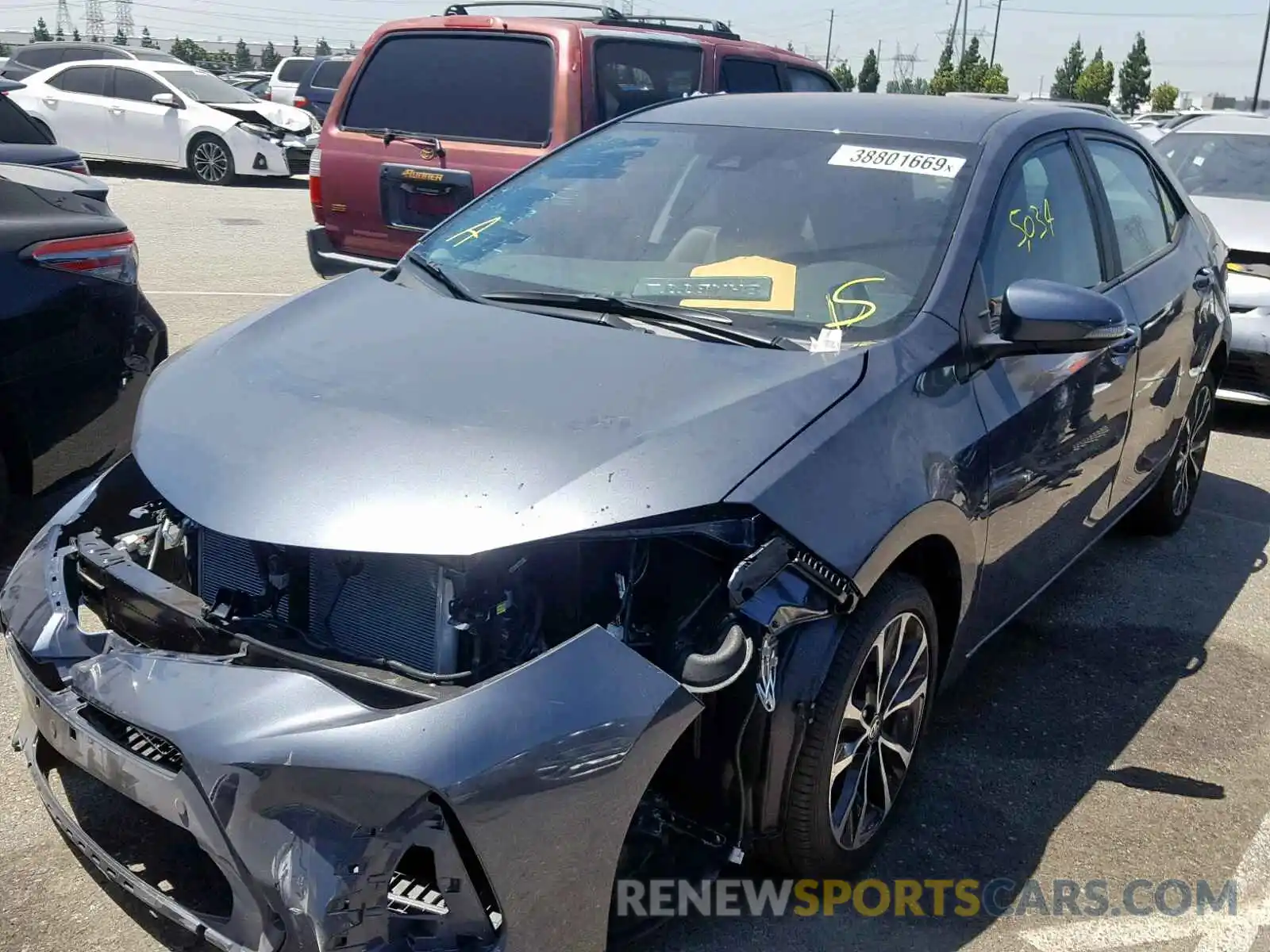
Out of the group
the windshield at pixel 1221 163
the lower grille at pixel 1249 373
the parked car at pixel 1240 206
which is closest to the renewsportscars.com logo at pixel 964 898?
the parked car at pixel 1240 206

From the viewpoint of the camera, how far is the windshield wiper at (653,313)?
116 inches

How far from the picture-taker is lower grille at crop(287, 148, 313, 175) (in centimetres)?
1761

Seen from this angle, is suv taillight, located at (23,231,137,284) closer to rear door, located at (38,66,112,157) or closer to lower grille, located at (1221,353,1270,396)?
lower grille, located at (1221,353,1270,396)

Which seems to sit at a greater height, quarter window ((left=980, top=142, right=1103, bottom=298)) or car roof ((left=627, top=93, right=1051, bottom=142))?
car roof ((left=627, top=93, right=1051, bottom=142))

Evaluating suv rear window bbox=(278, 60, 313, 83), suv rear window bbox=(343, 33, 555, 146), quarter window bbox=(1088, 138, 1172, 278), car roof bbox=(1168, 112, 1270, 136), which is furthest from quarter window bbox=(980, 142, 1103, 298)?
suv rear window bbox=(278, 60, 313, 83)

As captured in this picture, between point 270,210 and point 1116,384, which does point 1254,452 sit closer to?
point 1116,384

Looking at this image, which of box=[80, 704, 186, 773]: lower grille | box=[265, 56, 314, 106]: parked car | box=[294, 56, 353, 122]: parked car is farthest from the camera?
box=[265, 56, 314, 106]: parked car

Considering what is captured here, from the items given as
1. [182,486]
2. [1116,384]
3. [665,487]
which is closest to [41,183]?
[182,486]

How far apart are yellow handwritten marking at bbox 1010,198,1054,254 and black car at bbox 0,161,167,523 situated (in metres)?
3.05

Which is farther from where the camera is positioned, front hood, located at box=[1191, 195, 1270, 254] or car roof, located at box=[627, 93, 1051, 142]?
front hood, located at box=[1191, 195, 1270, 254]

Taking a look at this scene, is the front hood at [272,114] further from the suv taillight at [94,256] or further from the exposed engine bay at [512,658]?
the exposed engine bay at [512,658]

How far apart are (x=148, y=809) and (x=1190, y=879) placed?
2445mm

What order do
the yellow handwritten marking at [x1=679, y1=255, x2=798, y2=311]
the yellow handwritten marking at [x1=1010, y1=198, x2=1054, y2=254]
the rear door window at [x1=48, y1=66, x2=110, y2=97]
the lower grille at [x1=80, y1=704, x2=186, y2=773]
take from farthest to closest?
the rear door window at [x1=48, y1=66, x2=110, y2=97] → the yellow handwritten marking at [x1=1010, y1=198, x2=1054, y2=254] → the yellow handwritten marking at [x1=679, y1=255, x2=798, y2=311] → the lower grille at [x1=80, y1=704, x2=186, y2=773]

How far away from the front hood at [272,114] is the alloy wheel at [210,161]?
0.73m
